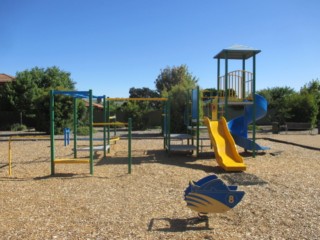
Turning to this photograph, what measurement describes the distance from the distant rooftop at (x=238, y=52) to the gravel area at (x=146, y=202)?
12.1ft

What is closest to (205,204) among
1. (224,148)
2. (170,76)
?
(224,148)

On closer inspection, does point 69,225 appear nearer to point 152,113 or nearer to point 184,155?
point 184,155

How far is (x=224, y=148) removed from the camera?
9.03 metres

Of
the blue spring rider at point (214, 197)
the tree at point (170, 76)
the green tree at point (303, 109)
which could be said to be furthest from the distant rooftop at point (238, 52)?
the tree at point (170, 76)

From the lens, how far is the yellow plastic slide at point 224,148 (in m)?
8.11

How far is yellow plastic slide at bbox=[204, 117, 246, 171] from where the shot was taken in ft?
26.6

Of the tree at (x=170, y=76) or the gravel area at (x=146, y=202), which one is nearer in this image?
the gravel area at (x=146, y=202)

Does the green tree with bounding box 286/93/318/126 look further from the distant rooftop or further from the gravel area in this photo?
the gravel area

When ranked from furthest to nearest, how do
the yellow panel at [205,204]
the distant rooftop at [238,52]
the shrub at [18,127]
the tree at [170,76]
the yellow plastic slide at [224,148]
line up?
the tree at [170,76]
the shrub at [18,127]
the distant rooftop at [238,52]
the yellow plastic slide at [224,148]
the yellow panel at [205,204]

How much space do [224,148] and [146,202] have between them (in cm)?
A: 423

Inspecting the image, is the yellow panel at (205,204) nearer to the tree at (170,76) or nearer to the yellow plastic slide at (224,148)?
the yellow plastic slide at (224,148)

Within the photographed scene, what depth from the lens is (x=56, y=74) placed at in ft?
115

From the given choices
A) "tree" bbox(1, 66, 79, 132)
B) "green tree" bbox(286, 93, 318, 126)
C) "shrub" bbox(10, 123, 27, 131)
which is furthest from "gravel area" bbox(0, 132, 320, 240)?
"shrub" bbox(10, 123, 27, 131)

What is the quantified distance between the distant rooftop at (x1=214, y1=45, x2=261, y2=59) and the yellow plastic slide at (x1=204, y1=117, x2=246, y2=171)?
248 centimetres
